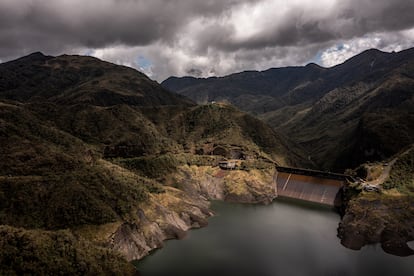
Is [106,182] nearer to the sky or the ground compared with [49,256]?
nearer to the sky

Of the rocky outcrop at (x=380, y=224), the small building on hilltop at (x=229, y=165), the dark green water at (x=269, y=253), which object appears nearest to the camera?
the dark green water at (x=269, y=253)

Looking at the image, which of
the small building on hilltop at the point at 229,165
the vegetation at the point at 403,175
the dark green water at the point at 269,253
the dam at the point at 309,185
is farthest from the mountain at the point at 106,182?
the vegetation at the point at 403,175

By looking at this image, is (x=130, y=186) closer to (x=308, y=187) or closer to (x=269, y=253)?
(x=269, y=253)

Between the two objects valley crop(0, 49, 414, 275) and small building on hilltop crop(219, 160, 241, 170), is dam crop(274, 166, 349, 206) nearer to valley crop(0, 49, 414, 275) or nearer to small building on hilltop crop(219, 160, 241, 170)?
valley crop(0, 49, 414, 275)

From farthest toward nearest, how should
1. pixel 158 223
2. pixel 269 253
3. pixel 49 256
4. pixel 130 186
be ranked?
1. pixel 130 186
2. pixel 158 223
3. pixel 269 253
4. pixel 49 256

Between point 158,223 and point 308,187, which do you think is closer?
point 158,223

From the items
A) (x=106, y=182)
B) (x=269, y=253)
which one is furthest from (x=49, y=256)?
(x=269, y=253)

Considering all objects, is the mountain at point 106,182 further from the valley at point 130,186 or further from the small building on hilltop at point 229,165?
the small building on hilltop at point 229,165
